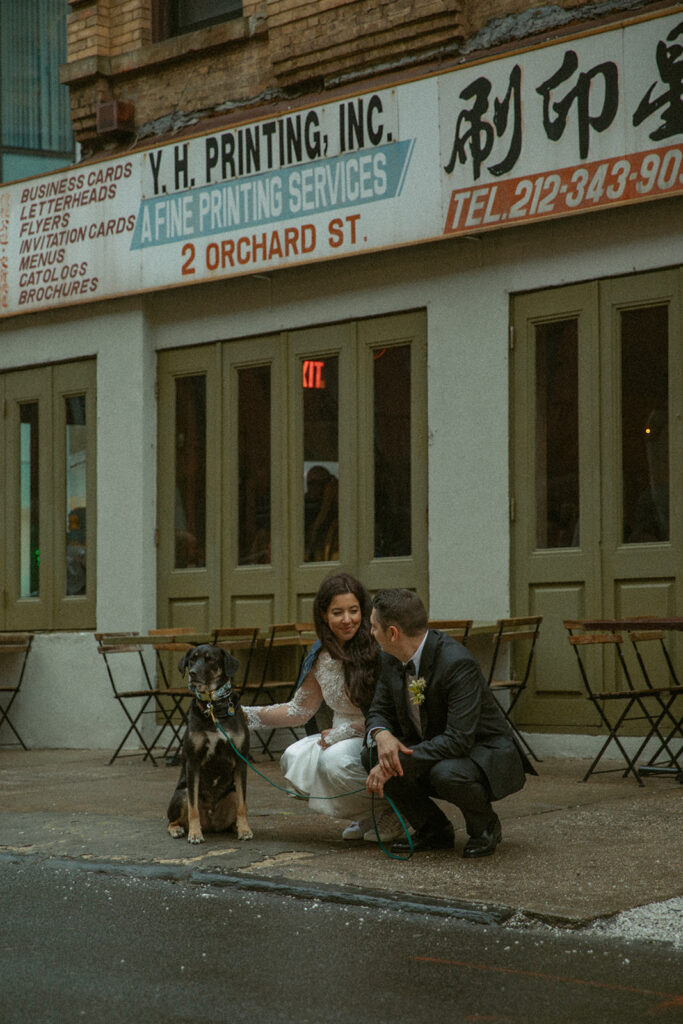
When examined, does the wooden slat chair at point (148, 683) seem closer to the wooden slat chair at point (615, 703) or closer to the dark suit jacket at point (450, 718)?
the wooden slat chair at point (615, 703)

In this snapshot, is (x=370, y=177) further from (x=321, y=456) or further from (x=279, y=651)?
(x=279, y=651)

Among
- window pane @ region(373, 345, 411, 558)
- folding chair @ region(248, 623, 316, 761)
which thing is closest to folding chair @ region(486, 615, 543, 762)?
window pane @ region(373, 345, 411, 558)

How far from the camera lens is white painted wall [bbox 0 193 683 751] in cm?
1086

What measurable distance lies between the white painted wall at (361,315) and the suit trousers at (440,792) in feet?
13.3

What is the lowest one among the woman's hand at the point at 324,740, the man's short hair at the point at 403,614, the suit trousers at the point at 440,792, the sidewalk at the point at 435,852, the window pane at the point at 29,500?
the sidewalk at the point at 435,852

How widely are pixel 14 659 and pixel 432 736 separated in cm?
780

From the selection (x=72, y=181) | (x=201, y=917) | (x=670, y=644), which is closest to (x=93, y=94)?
(x=72, y=181)

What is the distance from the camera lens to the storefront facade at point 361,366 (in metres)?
10.4

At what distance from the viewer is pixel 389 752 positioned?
650 cm

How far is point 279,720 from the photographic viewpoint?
743 centimetres

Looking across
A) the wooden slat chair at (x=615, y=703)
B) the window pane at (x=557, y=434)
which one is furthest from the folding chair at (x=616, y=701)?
the window pane at (x=557, y=434)

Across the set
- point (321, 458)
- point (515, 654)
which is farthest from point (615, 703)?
point (321, 458)

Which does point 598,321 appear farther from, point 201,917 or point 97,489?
point 201,917

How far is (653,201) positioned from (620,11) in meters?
1.63
